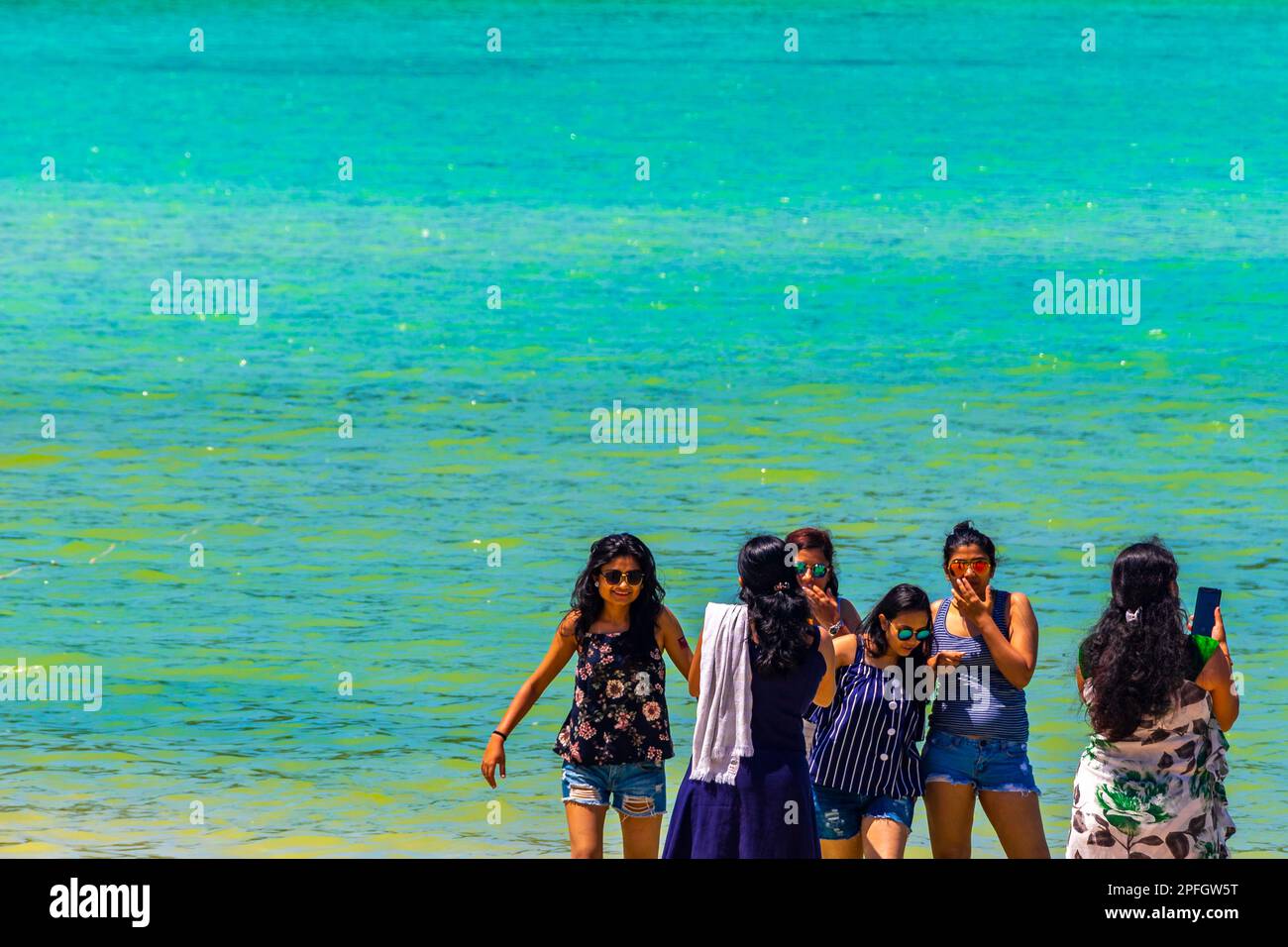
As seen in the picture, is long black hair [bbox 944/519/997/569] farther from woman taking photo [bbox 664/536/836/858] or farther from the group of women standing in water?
woman taking photo [bbox 664/536/836/858]

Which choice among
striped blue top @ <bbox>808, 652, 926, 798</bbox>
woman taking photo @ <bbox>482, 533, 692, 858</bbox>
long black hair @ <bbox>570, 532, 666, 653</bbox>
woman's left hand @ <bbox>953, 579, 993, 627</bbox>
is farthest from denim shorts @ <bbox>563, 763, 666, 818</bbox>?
woman's left hand @ <bbox>953, 579, 993, 627</bbox>

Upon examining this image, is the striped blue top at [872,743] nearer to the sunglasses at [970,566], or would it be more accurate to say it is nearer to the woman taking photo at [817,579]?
the woman taking photo at [817,579]

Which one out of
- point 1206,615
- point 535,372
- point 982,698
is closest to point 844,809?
point 982,698

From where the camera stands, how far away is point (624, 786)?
7.20 m

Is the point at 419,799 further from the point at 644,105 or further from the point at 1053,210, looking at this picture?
the point at 644,105

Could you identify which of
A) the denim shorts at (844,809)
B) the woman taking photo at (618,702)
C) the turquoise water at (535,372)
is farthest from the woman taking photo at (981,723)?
the turquoise water at (535,372)

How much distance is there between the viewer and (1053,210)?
44.0 meters

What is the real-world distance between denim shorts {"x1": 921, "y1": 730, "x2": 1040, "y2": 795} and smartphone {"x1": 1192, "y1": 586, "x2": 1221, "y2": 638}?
791 mm

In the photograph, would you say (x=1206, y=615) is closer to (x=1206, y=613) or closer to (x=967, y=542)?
(x=1206, y=613)

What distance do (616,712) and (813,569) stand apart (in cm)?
80

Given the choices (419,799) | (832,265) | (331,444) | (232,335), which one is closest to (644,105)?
(832,265)

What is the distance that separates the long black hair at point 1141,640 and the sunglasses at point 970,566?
648 millimetres

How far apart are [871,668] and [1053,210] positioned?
37.9 metres

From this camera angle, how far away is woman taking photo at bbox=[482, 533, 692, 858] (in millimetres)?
7148
